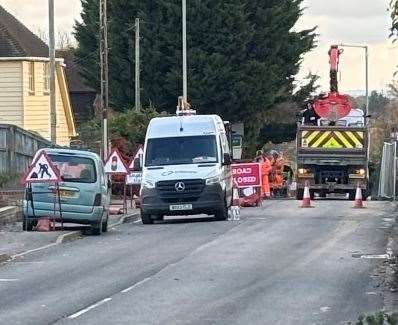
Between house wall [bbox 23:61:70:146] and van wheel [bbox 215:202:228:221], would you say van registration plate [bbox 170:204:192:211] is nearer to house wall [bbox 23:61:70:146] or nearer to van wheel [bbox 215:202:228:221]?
van wheel [bbox 215:202:228:221]

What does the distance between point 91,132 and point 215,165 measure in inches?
853

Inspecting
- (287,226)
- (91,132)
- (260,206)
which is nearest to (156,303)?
(287,226)

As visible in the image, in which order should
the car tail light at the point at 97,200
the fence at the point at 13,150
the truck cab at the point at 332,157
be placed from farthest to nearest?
1. the truck cab at the point at 332,157
2. the fence at the point at 13,150
3. the car tail light at the point at 97,200

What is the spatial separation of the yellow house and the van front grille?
967 inches

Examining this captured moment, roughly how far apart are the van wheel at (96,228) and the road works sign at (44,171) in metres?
1.36

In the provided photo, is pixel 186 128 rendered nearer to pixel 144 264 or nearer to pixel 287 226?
pixel 287 226

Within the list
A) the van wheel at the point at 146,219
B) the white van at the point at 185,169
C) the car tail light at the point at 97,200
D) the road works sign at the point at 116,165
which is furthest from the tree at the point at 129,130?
the car tail light at the point at 97,200

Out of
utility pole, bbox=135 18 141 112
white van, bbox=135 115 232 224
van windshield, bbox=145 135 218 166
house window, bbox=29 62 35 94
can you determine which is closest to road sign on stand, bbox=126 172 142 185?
white van, bbox=135 115 232 224

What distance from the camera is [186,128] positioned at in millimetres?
30156

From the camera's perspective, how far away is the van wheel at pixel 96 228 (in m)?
26.3

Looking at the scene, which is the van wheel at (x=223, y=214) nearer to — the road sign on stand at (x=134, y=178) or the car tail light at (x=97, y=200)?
the car tail light at (x=97, y=200)

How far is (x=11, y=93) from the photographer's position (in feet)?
176

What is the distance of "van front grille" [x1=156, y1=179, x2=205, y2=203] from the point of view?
29234 mm

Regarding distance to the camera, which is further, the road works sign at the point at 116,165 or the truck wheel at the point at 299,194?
the truck wheel at the point at 299,194
